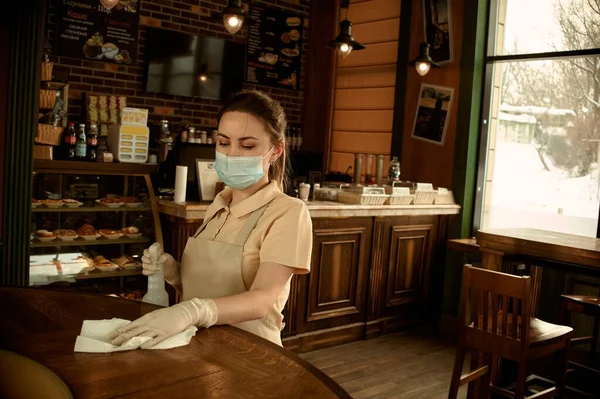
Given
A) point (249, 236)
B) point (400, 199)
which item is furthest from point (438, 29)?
point (249, 236)

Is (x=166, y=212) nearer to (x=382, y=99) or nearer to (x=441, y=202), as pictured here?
(x=441, y=202)

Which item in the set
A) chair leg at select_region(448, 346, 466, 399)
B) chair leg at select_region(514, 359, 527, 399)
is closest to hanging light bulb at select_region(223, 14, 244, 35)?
chair leg at select_region(448, 346, 466, 399)

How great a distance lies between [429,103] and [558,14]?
4.20ft

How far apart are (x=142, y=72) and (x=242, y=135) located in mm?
4221

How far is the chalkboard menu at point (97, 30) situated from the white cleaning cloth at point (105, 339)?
14.2 ft

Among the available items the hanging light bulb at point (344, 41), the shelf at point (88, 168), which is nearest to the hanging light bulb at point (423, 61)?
the hanging light bulb at point (344, 41)

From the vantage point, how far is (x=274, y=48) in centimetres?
666

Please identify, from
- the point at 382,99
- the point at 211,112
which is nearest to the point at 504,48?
the point at 382,99

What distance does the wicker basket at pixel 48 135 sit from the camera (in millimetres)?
3744

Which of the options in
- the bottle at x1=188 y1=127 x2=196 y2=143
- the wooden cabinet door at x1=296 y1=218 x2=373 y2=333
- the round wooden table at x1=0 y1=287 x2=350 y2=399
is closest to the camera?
the round wooden table at x1=0 y1=287 x2=350 y2=399

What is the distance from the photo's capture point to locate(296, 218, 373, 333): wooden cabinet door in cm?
437

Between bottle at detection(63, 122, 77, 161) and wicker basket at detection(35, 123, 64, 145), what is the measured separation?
0.97 ft

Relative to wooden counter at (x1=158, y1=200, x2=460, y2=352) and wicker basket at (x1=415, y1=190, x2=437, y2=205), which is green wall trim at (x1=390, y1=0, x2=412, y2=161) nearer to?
wicker basket at (x1=415, y1=190, x2=437, y2=205)

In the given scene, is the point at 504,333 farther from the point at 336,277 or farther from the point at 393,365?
the point at 336,277
